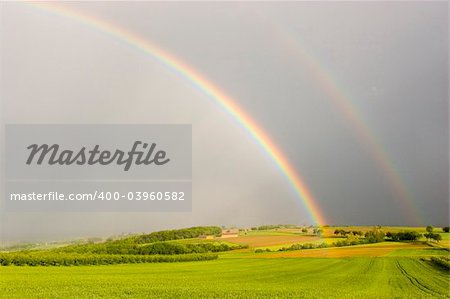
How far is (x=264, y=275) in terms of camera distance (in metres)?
32.2

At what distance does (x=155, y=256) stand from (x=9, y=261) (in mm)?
12721

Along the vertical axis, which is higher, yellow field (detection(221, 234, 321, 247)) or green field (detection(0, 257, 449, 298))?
yellow field (detection(221, 234, 321, 247))

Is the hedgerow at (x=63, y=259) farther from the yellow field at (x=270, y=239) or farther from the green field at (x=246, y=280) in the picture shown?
the yellow field at (x=270, y=239)

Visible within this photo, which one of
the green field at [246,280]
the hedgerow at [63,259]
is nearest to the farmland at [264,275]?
the green field at [246,280]

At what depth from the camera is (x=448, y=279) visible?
26094mm

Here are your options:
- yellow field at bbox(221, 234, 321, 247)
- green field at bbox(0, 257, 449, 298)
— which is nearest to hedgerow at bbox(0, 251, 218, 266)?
green field at bbox(0, 257, 449, 298)

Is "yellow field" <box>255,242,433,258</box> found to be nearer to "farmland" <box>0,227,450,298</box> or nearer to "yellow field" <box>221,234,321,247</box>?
"farmland" <box>0,227,450,298</box>

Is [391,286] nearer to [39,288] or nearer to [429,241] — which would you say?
[429,241]

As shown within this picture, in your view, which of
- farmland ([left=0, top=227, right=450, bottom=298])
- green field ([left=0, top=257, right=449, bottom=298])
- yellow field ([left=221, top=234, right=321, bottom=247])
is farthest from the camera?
yellow field ([left=221, top=234, right=321, bottom=247])

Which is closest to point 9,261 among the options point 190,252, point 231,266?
point 190,252

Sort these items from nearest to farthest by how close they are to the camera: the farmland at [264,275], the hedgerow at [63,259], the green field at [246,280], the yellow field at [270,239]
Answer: the green field at [246,280] < the farmland at [264,275] < the hedgerow at [63,259] < the yellow field at [270,239]

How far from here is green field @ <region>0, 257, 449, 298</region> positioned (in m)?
23.4

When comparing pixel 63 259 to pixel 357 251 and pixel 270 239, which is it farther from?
pixel 357 251

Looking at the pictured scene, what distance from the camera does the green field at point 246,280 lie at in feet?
76.9
